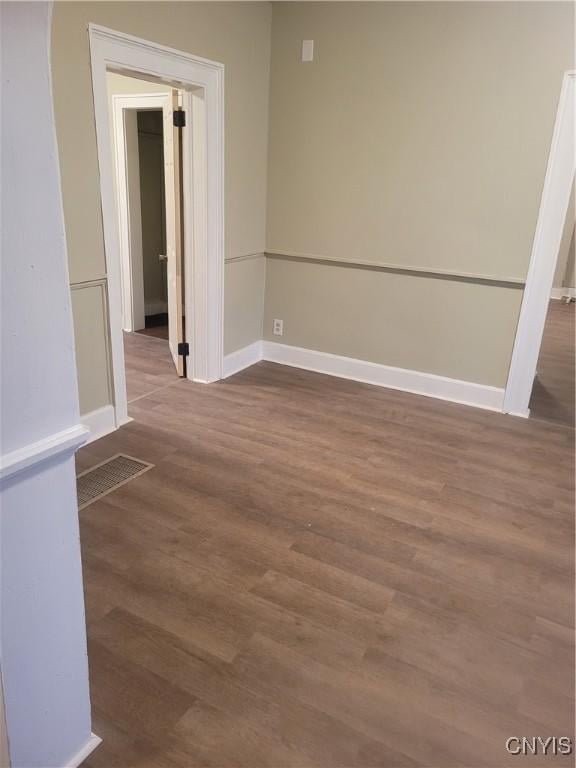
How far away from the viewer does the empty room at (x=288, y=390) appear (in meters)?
1.24

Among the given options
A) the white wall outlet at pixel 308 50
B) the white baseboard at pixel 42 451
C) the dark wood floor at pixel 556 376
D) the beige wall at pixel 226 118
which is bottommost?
the dark wood floor at pixel 556 376

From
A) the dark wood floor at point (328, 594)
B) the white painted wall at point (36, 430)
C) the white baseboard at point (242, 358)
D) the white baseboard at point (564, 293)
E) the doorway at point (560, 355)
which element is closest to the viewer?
the white painted wall at point (36, 430)

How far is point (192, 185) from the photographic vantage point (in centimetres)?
363

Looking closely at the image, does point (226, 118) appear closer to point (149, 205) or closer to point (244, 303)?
point (244, 303)

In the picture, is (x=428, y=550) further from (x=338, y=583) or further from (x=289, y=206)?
(x=289, y=206)

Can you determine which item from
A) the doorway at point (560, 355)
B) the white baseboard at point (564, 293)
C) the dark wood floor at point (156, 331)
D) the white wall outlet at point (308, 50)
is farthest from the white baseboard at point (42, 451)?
the white baseboard at point (564, 293)

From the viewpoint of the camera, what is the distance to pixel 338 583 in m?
2.15

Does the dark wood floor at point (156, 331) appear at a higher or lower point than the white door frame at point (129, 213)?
lower

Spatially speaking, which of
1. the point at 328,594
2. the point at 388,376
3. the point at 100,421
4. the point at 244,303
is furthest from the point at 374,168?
the point at 328,594

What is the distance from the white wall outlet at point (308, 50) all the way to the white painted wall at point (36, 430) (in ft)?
10.9

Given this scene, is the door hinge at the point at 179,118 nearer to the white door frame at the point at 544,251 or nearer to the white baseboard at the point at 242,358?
the white baseboard at the point at 242,358

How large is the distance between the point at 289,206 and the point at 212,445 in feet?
6.55

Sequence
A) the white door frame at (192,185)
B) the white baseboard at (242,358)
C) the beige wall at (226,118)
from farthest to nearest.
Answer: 1. the white baseboard at (242,358)
2. the white door frame at (192,185)
3. the beige wall at (226,118)

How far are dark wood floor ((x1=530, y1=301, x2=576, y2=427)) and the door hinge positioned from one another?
2.96 m
